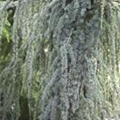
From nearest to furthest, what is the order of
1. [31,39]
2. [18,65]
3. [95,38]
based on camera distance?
[95,38] → [31,39] → [18,65]

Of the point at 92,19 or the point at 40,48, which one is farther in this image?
the point at 40,48

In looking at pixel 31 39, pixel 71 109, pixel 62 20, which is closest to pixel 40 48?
pixel 31 39

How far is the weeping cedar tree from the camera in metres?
1.80

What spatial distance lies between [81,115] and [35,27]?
542 millimetres

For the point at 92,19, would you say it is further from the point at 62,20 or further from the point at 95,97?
the point at 95,97

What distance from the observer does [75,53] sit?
1.82 meters

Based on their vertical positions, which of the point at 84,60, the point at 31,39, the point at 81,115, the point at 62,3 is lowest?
the point at 81,115

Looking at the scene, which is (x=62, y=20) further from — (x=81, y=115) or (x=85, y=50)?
(x=81, y=115)

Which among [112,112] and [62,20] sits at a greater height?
[62,20]

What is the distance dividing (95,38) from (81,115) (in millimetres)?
404

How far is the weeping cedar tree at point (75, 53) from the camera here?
5.91 feet

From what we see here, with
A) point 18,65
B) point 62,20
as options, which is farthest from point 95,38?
point 18,65

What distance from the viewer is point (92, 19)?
1.82m

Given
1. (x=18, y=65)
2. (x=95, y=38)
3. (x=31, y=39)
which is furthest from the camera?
(x=18, y=65)
